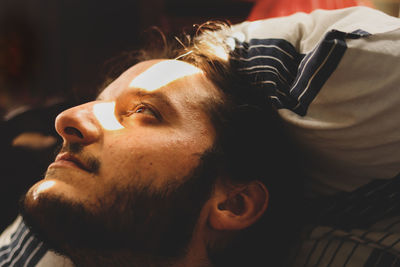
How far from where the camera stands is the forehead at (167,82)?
2.39 ft

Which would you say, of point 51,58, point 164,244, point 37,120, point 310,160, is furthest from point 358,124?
point 51,58

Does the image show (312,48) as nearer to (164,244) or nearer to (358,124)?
(358,124)

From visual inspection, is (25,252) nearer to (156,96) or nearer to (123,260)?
(123,260)

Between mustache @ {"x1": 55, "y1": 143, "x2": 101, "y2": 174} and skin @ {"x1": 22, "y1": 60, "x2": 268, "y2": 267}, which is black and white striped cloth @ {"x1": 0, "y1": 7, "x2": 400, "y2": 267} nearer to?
skin @ {"x1": 22, "y1": 60, "x2": 268, "y2": 267}

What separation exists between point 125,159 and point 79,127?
0.11 meters

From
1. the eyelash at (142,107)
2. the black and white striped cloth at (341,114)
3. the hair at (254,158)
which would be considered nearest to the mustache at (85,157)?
the eyelash at (142,107)

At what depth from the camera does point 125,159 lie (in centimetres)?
65

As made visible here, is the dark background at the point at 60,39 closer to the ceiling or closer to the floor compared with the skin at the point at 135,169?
closer to the ceiling

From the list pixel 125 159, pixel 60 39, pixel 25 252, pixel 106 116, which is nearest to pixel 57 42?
pixel 60 39

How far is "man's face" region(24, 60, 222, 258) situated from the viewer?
63cm

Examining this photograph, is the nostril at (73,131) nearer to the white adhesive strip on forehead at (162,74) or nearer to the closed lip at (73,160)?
the closed lip at (73,160)

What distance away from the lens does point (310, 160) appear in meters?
0.76

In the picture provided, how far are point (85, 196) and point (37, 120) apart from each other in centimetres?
65

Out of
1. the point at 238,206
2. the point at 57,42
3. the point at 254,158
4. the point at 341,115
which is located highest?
the point at 57,42
